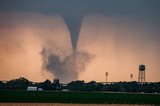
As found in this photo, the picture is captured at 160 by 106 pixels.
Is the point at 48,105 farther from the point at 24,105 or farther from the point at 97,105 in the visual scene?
the point at 97,105

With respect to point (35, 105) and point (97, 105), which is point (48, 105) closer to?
point (35, 105)

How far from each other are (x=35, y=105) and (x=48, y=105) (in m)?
2.39

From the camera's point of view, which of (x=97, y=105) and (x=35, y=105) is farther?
(x=97, y=105)

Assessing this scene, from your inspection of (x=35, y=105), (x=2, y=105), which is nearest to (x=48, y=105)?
(x=35, y=105)

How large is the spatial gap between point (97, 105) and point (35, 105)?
12.7m

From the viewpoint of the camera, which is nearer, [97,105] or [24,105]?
[24,105]

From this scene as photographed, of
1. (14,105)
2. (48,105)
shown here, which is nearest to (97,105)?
(48,105)

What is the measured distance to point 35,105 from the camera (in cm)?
8412

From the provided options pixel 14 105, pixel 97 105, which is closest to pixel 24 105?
pixel 14 105

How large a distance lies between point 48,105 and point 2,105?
27.1 feet

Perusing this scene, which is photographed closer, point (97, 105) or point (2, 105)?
point (2, 105)

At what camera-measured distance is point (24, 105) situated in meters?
83.8

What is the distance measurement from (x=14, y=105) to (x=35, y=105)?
3460mm

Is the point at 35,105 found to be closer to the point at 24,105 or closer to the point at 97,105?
the point at 24,105
